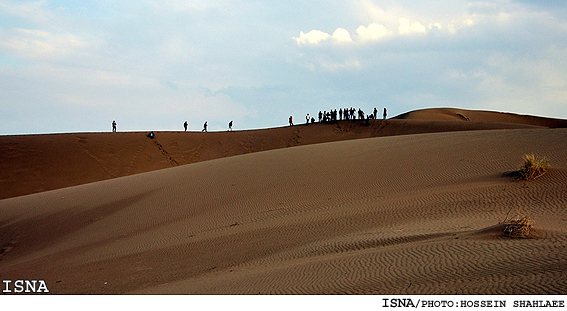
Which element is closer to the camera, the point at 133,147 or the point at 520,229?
the point at 520,229

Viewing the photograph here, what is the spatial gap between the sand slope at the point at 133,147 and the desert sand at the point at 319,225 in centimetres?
1295

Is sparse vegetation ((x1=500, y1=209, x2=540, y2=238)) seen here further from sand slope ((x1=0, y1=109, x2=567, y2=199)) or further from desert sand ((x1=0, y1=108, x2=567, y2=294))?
sand slope ((x1=0, y1=109, x2=567, y2=199))

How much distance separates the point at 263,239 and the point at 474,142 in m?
9.50

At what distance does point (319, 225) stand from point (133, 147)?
2981cm

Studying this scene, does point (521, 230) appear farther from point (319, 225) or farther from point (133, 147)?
point (133, 147)

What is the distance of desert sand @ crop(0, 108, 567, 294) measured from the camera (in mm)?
5805

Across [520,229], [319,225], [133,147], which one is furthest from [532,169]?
[133,147]

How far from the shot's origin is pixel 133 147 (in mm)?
37000

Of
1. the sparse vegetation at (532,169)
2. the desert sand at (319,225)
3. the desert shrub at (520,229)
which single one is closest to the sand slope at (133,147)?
the desert sand at (319,225)

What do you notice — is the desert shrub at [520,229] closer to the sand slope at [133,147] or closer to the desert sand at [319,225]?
the desert sand at [319,225]

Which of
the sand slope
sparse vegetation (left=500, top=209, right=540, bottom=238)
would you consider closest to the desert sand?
sparse vegetation (left=500, top=209, right=540, bottom=238)

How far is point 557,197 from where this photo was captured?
357 inches
